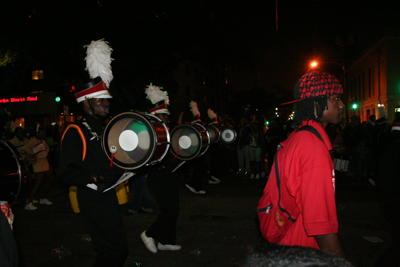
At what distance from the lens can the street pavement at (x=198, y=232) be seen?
14.9 feet

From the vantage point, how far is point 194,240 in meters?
5.22

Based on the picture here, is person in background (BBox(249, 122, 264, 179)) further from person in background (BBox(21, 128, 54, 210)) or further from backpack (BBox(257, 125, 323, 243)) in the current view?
backpack (BBox(257, 125, 323, 243))

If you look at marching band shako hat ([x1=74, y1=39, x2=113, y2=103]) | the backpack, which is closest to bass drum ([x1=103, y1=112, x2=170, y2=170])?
marching band shako hat ([x1=74, y1=39, x2=113, y2=103])

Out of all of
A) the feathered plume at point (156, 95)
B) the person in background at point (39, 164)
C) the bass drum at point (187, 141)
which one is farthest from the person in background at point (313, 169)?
the person in background at point (39, 164)

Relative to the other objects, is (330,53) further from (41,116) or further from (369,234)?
(369,234)

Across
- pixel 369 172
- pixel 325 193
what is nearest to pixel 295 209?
pixel 325 193

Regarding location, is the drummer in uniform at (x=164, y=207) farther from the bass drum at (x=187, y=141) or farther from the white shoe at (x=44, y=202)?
the white shoe at (x=44, y=202)

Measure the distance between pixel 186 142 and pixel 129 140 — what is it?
2.38 metres

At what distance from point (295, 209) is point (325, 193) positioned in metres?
0.21

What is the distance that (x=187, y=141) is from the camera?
17.1 ft

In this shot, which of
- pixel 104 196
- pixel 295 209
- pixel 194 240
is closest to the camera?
pixel 295 209

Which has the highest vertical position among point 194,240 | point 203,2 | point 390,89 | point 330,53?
point 330,53

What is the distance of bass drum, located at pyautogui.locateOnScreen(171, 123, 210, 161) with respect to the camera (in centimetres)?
502

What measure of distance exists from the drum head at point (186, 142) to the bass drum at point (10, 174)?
11.4ft
